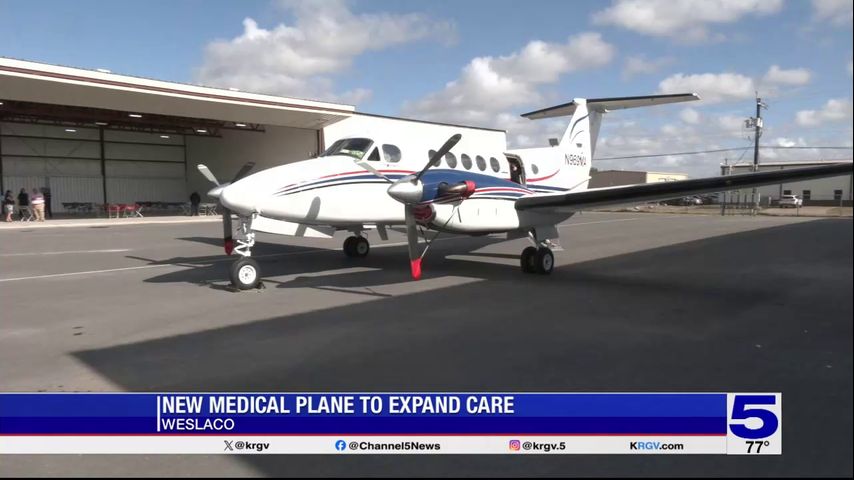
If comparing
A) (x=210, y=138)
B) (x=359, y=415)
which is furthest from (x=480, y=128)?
(x=359, y=415)

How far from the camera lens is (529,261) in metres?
10.9

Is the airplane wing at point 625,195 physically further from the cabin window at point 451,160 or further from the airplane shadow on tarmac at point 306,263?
the airplane shadow on tarmac at point 306,263

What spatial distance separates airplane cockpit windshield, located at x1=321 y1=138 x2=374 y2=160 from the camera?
9.71m

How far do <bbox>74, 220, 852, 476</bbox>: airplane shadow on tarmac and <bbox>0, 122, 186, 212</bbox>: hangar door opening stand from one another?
39.6m

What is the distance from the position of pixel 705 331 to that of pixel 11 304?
955 cm

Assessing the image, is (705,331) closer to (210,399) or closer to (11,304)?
(210,399)

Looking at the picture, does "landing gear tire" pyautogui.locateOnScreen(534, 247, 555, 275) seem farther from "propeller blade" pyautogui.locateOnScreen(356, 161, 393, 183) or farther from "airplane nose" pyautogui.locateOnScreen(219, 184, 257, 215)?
"airplane nose" pyautogui.locateOnScreen(219, 184, 257, 215)

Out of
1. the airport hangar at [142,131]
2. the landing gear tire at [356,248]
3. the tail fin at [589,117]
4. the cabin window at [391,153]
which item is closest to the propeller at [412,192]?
the cabin window at [391,153]

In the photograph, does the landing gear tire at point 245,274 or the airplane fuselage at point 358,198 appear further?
the landing gear tire at point 245,274

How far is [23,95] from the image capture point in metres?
26.8

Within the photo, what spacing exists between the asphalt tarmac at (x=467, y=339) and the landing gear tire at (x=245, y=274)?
26 cm

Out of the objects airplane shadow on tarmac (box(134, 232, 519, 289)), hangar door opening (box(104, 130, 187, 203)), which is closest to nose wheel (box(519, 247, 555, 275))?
airplane shadow on tarmac (box(134, 232, 519, 289))

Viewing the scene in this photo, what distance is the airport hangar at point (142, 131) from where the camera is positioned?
1089 inches

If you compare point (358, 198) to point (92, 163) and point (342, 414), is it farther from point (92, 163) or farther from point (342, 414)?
point (92, 163)
